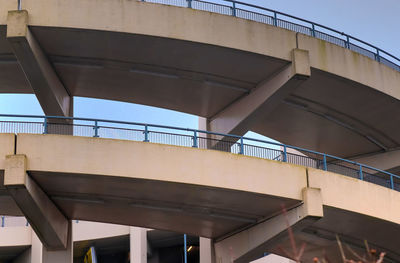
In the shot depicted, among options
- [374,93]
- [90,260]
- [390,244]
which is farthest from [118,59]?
[90,260]

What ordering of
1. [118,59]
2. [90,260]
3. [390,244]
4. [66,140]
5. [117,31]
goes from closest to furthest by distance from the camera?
[66,140]
[117,31]
[118,59]
[390,244]
[90,260]

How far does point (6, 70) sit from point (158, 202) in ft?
26.6

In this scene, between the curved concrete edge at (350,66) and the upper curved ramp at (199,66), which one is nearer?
the upper curved ramp at (199,66)

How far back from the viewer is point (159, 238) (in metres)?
42.8

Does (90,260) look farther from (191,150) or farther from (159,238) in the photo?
(191,150)

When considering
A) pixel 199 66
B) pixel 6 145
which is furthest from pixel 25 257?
pixel 6 145

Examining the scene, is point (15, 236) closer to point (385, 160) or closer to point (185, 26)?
point (385, 160)

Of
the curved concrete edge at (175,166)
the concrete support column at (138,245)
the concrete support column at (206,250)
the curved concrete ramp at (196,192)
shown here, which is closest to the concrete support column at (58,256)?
the curved concrete ramp at (196,192)

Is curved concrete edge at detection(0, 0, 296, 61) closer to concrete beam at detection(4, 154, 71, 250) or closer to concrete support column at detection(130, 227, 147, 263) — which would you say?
concrete beam at detection(4, 154, 71, 250)

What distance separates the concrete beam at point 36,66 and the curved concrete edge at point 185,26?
480mm

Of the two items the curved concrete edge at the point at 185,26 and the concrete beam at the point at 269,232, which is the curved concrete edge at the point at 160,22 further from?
the concrete beam at the point at 269,232

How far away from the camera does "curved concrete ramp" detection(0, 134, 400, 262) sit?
19.4 meters

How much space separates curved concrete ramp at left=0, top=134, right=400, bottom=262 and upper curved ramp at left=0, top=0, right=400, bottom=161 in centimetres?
461

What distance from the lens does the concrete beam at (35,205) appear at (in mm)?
18750
